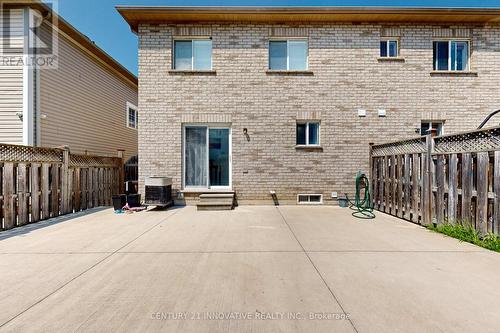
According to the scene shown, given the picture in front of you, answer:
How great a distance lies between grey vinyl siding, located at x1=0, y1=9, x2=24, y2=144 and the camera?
26.6 feet

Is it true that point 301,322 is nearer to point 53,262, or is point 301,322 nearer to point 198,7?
point 53,262

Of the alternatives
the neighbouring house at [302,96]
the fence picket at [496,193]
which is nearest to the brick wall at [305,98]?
the neighbouring house at [302,96]

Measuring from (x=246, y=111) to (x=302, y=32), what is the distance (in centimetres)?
325

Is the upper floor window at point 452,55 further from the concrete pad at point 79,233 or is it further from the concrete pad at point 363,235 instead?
the concrete pad at point 79,233

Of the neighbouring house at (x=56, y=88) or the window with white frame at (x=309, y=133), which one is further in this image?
the window with white frame at (x=309, y=133)

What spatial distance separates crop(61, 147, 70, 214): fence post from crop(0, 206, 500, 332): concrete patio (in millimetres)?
1698

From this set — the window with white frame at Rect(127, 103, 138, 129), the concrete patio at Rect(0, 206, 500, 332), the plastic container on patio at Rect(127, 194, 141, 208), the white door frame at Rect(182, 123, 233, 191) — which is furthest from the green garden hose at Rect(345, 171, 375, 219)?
the window with white frame at Rect(127, 103, 138, 129)

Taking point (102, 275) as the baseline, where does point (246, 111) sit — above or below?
above

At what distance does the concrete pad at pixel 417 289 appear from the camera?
2.19 meters

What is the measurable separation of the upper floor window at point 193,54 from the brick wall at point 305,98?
0.85 feet

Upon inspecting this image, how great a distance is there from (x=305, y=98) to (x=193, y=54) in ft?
13.4

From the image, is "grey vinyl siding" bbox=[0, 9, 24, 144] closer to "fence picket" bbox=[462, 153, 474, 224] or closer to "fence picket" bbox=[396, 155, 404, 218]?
"fence picket" bbox=[396, 155, 404, 218]

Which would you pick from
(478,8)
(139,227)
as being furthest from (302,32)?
(139,227)

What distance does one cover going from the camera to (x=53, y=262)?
3.47 m
